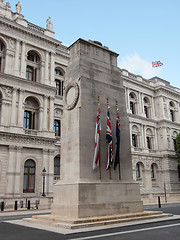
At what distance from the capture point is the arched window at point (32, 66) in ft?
111

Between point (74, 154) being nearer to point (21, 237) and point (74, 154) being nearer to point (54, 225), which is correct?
point (54, 225)

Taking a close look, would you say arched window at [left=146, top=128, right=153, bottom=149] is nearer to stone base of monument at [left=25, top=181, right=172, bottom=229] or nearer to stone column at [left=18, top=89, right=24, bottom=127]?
stone column at [left=18, top=89, right=24, bottom=127]

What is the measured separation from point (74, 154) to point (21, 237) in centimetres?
504

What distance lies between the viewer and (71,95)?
14383 mm

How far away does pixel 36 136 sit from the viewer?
3030 centimetres

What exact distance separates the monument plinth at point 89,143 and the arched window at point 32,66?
20079 mm

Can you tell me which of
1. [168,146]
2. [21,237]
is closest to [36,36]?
[21,237]

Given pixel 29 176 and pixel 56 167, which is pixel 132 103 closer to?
pixel 56 167

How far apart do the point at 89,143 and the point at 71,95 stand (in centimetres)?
314

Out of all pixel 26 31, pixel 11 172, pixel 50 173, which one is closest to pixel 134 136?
pixel 50 173

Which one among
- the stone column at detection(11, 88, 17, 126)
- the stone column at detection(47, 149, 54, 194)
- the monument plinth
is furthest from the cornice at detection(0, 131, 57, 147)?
the monument plinth

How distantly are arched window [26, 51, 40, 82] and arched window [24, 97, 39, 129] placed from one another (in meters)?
3.28

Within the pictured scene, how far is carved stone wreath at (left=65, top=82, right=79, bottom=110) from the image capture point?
13719 mm

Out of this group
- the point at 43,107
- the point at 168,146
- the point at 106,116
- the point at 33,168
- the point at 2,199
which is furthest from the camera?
the point at 168,146
